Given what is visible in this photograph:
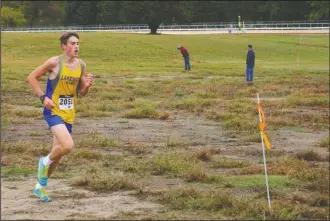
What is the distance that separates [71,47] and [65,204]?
6.07ft

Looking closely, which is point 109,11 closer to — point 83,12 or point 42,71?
point 83,12

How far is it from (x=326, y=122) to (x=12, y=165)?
9.71 metres

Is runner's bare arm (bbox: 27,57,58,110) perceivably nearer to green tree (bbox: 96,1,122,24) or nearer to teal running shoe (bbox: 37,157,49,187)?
teal running shoe (bbox: 37,157,49,187)

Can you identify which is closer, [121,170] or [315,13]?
[121,170]

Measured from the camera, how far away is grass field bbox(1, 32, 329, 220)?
8.82 metres

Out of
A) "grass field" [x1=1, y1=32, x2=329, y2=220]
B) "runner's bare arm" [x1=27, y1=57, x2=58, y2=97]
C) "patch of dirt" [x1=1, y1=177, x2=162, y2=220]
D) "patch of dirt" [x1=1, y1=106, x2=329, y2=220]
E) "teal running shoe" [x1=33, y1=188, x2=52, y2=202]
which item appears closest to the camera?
"patch of dirt" [x1=1, y1=177, x2=162, y2=220]

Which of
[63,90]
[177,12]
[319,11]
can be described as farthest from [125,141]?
[319,11]

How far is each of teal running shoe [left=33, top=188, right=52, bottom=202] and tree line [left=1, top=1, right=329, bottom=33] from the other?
3405 inches

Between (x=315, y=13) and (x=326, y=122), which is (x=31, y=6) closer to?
(x=315, y=13)

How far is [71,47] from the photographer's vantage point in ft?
29.8

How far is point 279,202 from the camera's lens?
8828mm

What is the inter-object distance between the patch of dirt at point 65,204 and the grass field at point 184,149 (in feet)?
0.09

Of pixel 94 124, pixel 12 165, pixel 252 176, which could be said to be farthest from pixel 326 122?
pixel 12 165

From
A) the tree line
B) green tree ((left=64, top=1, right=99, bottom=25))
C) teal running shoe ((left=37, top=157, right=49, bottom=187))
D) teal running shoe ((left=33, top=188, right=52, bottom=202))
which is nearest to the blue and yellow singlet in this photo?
teal running shoe ((left=37, top=157, right=49, bottom=187))
